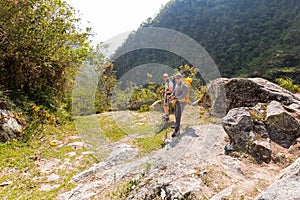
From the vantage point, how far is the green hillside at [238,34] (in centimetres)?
3269

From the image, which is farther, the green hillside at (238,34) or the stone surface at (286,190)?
the green hillside at (238,34)

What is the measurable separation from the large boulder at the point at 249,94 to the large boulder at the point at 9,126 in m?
7.63

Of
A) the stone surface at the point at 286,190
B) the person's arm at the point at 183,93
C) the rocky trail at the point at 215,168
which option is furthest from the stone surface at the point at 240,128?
the stone surface at the point at 286,190

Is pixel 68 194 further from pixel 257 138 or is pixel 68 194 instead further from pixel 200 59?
pixel 200 59

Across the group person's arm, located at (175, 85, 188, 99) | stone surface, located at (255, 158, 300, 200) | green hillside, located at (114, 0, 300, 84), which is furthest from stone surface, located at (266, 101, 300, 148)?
green hillside, located at (114, 0, 300, 84)

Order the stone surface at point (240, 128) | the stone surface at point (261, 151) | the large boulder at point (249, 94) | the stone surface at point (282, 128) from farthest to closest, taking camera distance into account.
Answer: the large boulder at point (249, 94) → the stone surface at point (282, 128) → the stone surface at point (240, 128) → the stone surface at point (261, 151)

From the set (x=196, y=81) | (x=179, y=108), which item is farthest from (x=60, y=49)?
(x=196, y=81)

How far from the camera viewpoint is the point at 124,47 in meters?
54.1

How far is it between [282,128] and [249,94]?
286 centimetres

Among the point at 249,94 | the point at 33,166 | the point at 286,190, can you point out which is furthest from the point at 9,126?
the point at 249,94

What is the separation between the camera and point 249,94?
7238mm

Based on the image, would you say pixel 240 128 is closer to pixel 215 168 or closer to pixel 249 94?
A: pixel 215 168

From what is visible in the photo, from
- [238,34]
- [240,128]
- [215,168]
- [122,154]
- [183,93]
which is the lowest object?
[122,154]

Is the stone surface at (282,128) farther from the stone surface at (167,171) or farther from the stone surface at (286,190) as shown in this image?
the stone surface at (286,190)
